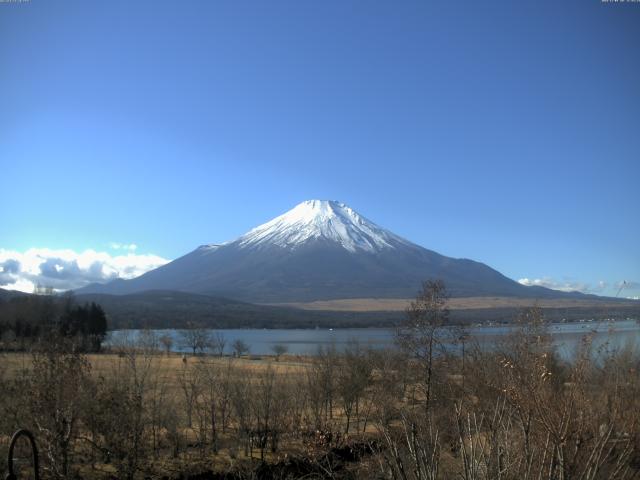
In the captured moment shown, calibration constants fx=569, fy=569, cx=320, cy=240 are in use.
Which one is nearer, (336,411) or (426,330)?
(426,330)

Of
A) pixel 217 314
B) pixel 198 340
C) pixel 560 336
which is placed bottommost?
pixel 217 314

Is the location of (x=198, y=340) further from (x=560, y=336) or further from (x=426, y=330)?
(x=560, y=336)

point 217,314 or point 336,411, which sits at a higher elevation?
point 336,411

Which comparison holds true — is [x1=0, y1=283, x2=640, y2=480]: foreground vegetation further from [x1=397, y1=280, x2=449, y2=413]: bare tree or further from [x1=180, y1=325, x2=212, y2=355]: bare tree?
[x1=180, y1=325, x2=212, y2=355]: bare tree

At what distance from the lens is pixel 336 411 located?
28.4 metres

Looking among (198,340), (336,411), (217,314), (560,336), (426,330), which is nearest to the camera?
(560,336)

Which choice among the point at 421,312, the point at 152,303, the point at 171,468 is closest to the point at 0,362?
the point at 171,468

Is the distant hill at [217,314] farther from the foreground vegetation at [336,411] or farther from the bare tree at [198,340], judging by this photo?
the foreground vegetation at [336,411]

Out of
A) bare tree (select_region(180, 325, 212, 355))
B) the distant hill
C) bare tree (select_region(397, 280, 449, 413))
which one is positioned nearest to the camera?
bare tree (select_region(397, 280, 449, 413))

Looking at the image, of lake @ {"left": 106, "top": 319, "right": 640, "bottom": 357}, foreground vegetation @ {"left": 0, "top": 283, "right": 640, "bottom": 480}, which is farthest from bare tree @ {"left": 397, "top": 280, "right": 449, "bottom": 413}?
lake @ {"left": 106, "top": 319, "right": 640, "bottom": 357}

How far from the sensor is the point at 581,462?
6.69 meters

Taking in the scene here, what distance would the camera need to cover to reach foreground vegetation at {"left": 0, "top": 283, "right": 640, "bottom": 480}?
6.50 m

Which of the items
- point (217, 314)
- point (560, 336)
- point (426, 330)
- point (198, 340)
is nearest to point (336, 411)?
point (426, 330)

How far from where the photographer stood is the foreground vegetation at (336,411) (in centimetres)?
650
